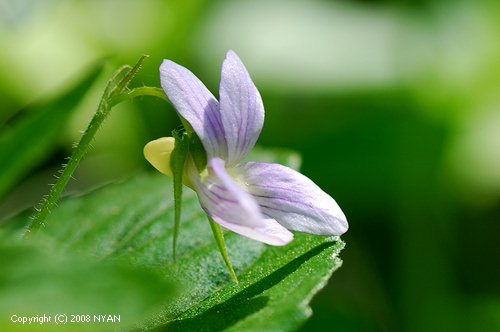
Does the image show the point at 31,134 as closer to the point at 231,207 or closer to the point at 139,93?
the point at 139,93

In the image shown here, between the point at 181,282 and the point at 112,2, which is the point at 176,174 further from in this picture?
the point at 112,2

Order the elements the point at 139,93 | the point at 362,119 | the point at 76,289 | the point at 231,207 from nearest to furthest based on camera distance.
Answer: the point at 76,289 → the point at 231,207 → the point at 139,93 → the point at 362,119

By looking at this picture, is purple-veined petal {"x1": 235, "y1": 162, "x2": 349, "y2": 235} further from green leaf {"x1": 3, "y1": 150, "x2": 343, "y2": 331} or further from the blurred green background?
the blurred green background

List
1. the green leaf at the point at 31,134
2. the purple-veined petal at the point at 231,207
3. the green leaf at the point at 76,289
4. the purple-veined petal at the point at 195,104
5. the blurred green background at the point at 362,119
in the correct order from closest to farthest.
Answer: the green leaf at the point at 76,289 < the purple-veined petal at the point at 231,207 < the purple-veined petal at the point at 195,104 < the green leaf at the point at 31,134 < the blurred green background at the point at 362,119

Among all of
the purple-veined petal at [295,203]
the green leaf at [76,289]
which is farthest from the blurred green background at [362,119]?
the green leaf at [76,289]

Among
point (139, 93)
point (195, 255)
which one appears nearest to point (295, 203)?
point (139, 93)

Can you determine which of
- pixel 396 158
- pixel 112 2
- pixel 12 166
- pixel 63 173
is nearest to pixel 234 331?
pixel 63 173

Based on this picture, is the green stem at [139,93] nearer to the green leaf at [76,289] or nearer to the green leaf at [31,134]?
the green leaf at [31,134]
